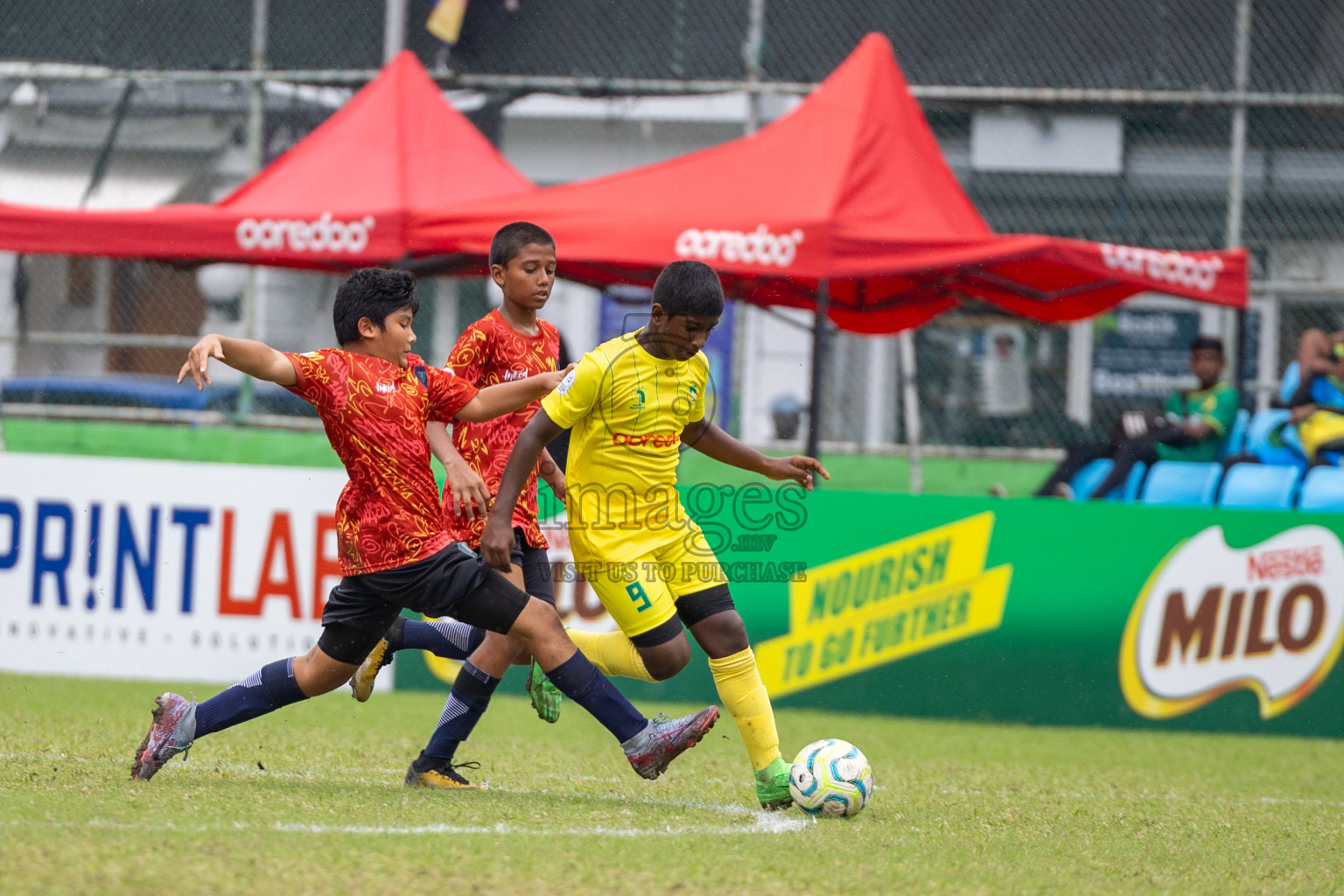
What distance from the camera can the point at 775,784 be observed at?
15.4 ft

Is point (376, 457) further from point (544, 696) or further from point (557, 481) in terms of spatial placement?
point (544, 696)

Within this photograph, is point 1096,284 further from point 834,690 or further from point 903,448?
point 834,690

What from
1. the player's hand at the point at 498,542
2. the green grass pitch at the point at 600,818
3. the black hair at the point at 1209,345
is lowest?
the green grass pitch at the point at 600,818

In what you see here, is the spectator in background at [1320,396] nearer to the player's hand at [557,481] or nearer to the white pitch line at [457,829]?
the player's hand at [557,481]

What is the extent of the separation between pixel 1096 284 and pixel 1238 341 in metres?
0.99

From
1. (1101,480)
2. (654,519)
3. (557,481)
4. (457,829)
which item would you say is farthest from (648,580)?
(1101,480)

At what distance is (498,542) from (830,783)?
1.27 meters

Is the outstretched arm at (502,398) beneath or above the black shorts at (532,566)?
above

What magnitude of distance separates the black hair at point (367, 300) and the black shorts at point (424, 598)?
0.74 meters

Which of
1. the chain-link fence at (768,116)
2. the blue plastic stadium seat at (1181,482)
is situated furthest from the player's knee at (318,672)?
the chain-link fence at (768,116)

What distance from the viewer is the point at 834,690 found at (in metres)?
8.09

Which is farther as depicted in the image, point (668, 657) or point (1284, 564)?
point (1284, 564)

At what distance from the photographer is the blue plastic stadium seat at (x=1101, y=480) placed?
386 inches

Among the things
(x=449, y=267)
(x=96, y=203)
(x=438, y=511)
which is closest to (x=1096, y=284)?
(x=449, y=267)
